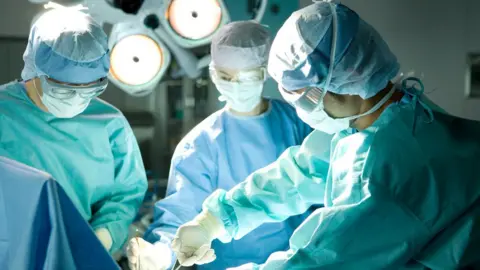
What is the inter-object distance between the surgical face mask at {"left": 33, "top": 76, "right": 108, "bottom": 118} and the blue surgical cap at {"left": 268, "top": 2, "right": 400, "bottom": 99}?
70cm

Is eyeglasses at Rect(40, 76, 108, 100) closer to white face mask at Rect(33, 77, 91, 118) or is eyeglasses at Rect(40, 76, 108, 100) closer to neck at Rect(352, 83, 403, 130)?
white face mask at Rect(33, 77, 91, 118)

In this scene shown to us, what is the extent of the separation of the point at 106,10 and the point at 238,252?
43.4 inches

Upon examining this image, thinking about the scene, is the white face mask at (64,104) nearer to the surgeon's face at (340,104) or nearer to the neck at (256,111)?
the neck at (256,111)

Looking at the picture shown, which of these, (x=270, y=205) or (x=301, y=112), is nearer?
(x=301, y=112)

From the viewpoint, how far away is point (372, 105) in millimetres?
1519

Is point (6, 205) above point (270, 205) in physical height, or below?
above

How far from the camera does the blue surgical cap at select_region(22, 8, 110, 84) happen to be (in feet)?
5.79

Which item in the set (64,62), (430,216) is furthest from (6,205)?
(430,216)

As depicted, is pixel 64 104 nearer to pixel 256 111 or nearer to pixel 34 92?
pixel 34 92

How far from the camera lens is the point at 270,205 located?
5.97ft

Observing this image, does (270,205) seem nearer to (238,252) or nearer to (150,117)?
(238,252)

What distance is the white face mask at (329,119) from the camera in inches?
59.4

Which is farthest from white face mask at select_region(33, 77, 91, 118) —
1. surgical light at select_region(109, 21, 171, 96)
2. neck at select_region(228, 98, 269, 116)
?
neck at select_region(228, 98, 269, 116)

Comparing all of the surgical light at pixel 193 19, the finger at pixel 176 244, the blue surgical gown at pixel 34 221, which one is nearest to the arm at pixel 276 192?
the finger at pixel 176 244
